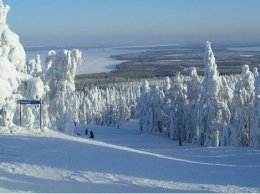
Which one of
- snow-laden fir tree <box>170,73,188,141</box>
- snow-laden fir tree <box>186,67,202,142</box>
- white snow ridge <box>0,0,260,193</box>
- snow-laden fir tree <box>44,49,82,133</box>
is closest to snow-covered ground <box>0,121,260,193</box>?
white snow ridge <box>0,0,260,193</box>

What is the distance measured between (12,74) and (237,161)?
1147 centimetres

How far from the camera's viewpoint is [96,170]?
1500cm

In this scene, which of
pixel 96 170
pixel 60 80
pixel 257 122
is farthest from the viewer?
pixel 257 122

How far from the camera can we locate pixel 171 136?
52.3 m

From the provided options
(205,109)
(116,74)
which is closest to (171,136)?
(205,109)

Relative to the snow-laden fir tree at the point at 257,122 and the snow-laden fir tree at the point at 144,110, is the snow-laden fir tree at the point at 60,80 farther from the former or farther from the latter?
the snow-laden fir tree at the point at 144,110

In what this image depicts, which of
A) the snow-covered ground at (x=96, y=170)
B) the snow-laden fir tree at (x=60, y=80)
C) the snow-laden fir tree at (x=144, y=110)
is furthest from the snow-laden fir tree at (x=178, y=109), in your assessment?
the snow-covered ground at (x=96, y=170)

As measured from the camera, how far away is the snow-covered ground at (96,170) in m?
13.3

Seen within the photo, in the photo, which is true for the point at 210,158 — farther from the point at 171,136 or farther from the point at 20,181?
the point at 171,136

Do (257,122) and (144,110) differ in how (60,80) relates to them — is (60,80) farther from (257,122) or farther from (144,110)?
(144,110)

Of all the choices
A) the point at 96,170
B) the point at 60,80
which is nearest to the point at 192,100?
the point at 60,80

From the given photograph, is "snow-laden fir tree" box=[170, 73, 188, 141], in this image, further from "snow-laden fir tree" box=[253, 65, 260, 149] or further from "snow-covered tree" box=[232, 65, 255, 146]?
"snow-laden fir tree" box=[253, 65, 260, 149]

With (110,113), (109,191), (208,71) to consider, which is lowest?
(110,113)

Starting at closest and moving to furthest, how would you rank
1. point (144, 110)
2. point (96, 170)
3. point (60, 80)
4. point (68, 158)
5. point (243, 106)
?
point (96, 170)
point (68, 158)
point (60, 80)
point (243, 106)
point (144, 110)
